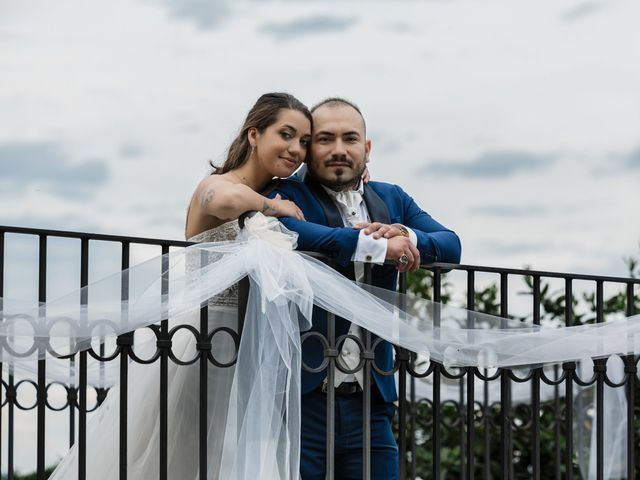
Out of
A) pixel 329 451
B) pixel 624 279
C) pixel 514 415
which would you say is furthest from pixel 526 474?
pixel 329 451

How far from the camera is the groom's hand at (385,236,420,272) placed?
14.4 feet

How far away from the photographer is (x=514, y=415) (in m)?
8.76

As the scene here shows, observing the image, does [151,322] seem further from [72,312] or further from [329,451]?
[329,451]

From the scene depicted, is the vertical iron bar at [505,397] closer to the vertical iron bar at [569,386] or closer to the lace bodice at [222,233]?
the vertical iron bar at [569,386]

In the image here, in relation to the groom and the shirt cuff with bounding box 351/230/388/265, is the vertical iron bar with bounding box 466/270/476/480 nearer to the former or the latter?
the groom

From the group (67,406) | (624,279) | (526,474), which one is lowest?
(526,474)

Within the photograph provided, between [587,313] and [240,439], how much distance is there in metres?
5.34

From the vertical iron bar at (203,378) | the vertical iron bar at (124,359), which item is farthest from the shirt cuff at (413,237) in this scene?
the vertical iron bar at (124,359)

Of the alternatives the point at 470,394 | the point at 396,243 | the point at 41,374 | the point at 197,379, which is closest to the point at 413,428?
the point at 470,394

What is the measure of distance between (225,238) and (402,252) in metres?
0.74

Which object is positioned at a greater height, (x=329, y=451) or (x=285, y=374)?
(x=285, y=374)

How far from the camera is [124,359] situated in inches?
168

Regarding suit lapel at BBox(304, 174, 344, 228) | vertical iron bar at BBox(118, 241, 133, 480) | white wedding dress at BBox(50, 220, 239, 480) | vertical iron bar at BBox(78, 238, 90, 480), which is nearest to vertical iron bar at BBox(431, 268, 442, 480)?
suit lapel at BBox(304, 174, 344, 228)

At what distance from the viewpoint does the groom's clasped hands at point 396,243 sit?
4.38 m
